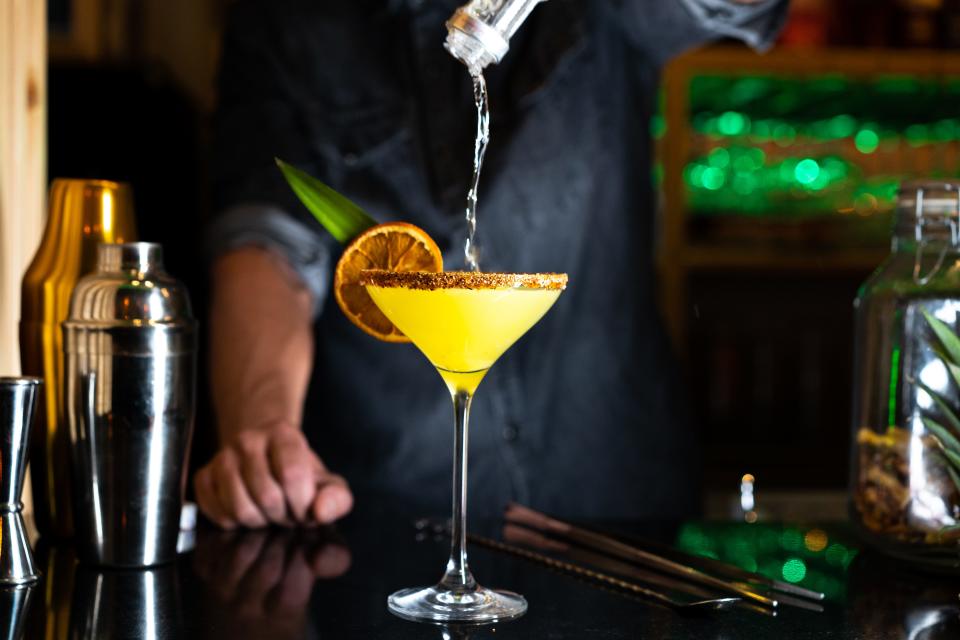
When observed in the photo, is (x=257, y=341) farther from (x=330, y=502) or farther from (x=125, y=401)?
(x=125, y=401)

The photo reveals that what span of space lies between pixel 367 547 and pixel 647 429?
985 millimetres

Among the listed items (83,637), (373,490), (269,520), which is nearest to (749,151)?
(373,490)

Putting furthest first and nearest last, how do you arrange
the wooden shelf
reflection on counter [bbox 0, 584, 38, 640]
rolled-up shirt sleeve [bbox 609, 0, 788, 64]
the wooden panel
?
the wooden shelf, rolled-up shirt sleeve [bbox 609, 0, 788, 64], the wooden panel, reflection on counter [bbox 0, 584, 38, 640]

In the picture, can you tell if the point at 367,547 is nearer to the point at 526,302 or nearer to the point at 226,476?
the point at 226,476

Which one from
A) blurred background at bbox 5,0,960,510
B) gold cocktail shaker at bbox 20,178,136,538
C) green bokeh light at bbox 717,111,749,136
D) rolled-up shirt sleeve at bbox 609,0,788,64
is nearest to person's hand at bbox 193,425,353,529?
gold cocktail shaker at bbox 20,178,136,538

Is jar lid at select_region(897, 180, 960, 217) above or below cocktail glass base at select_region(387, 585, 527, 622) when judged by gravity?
above

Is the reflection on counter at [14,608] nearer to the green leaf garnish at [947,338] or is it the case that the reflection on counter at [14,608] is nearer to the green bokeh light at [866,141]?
the green leaf garnish at [947,338]

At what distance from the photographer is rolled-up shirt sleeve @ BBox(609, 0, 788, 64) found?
1.75 m

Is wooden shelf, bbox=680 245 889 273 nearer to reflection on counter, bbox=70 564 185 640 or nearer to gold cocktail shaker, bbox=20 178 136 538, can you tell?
gold cocktail shaker, bbox=20 178 136 538

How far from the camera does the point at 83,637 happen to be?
0.83m

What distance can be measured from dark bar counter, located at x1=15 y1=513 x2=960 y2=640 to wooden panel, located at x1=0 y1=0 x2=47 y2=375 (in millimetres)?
343

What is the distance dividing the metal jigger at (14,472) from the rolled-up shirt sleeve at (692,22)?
118 cm

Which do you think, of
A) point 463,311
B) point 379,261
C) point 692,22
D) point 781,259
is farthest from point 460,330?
point 781,259

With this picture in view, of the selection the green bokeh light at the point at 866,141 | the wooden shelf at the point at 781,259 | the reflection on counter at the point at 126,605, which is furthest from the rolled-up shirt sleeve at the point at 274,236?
the green bokeh light at the point at 866,141
